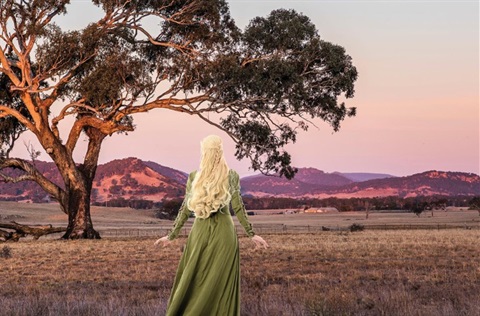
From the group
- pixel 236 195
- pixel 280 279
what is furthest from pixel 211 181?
pixel 280 279

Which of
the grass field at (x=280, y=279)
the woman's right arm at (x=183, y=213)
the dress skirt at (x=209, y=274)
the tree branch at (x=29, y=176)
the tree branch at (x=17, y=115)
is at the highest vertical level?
the tree branch at (x=17, y=115)

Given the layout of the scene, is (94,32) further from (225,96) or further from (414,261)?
(414,261)

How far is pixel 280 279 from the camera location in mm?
15258

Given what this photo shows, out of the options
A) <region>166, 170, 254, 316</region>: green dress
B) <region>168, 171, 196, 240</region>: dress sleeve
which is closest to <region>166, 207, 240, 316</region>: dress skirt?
<region>166, 170, 254, 316</region>: green dress

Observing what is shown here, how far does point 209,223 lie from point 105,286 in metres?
7.10

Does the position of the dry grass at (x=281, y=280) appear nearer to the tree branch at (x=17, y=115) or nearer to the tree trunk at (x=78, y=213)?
the tree trunk at (x=78, y=213)

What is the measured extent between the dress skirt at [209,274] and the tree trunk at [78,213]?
1074 inches

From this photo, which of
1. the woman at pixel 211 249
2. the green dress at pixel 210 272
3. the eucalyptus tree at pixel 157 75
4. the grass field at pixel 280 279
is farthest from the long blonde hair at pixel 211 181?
the eucalyptus tree at pixel 157 75

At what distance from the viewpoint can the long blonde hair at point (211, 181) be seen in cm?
777

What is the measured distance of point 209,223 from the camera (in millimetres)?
7883

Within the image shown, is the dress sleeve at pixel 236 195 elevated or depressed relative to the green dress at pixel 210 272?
elevated

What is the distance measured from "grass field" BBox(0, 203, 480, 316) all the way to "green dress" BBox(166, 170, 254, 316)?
4.20 ft

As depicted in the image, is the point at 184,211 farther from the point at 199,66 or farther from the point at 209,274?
the point at 199,66

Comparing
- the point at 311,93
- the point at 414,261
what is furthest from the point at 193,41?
the point at 414,261
